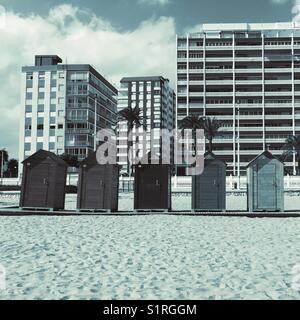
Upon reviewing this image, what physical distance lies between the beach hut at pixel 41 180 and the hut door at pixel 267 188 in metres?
7.61

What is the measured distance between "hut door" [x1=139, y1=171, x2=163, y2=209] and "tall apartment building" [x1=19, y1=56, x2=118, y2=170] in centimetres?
7372

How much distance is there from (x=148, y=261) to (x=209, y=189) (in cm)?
1000

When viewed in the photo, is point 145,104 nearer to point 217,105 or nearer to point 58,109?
point 58,109

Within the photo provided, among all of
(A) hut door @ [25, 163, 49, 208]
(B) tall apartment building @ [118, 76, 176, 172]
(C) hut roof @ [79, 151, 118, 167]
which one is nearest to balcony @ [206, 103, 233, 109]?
(B) tall apartment building @ [118, 76, 176, 172]

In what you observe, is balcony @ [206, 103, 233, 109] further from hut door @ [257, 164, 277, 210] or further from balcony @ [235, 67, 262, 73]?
hut door @ [257, 164, 277, 210]

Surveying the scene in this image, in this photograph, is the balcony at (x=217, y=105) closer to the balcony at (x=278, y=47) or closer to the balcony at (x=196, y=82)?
the balcony at (x=196, y=82)

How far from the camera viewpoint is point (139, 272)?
612 cm

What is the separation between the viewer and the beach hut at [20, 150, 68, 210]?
16812 mm

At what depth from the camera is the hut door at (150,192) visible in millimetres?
16812

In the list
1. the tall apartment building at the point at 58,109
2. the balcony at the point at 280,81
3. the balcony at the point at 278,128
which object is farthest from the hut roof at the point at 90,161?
the balcony at the point at 280,81

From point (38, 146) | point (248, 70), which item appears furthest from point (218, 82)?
point (38, 146)

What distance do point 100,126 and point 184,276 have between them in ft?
303

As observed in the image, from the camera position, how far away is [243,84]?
86438mm

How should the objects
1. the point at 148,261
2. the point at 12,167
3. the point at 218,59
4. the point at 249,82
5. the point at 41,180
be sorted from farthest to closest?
the point at 12,167, the point at 218,59, the point at 249,82, the point at 41,180, the point at 148,261
